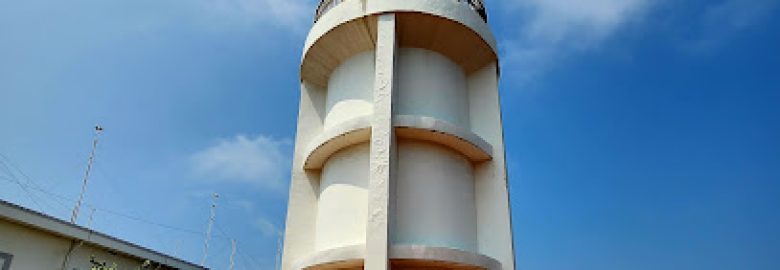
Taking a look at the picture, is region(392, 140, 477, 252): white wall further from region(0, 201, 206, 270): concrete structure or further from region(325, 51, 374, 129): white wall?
region(0, 201, 206, 270): concrete structure

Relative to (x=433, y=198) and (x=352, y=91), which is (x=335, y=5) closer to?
(x=352, y=91)

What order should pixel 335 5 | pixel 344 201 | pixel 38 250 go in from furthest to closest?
pixel 335 5 < pixel 38 250 < pixel 344 201

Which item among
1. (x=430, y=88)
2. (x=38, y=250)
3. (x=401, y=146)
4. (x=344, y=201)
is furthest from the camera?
(x=430, y=88)

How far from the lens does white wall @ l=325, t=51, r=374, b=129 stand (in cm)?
1728

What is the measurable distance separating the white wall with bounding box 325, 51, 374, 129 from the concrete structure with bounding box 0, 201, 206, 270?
9249mm

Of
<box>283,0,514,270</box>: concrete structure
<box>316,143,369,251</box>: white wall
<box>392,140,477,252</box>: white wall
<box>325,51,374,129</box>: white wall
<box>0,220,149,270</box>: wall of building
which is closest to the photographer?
<box>283,0,514,270</box>: concrete structure

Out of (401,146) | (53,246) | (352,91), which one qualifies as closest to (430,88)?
(401,146)

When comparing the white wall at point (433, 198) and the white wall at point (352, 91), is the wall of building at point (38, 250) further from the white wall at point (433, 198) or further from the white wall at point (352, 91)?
the white wall at point (433, 198)

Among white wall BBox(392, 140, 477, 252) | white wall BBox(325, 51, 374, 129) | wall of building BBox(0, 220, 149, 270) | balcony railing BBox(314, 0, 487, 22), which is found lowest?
wall of building BBox(0, 220, 149, 270)

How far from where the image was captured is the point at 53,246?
17.8 metres

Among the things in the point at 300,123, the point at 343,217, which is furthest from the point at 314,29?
the point at 343,217

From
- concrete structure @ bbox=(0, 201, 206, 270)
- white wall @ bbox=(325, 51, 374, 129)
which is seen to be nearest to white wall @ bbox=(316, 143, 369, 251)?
white wall @ bbox=(325, 51, 374, 129)

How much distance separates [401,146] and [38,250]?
12.1 m

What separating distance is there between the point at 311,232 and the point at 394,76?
5917mm
